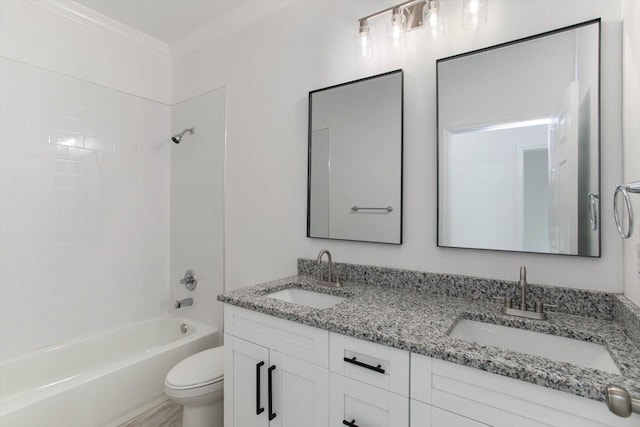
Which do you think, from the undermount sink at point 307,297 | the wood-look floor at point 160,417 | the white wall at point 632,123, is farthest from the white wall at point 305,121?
the wood-look floor at point 160,417

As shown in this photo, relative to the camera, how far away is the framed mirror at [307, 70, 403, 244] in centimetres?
162

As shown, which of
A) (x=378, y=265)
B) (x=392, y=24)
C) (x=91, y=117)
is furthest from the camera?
(x=91, y=117)

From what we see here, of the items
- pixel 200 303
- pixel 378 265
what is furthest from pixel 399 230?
pixel 200 303

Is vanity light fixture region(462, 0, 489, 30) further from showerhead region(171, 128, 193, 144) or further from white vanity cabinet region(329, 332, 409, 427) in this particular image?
showerhead region(171, 128, 193, 144)

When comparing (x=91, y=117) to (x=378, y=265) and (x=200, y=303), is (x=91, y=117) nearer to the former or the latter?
(x=200, y=303)

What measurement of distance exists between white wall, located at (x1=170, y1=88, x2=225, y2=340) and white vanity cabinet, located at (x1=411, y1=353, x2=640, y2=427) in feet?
5.85

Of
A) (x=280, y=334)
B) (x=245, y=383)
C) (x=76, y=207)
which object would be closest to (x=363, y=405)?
(x=280, y=334)

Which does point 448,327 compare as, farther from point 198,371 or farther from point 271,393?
point 198,371

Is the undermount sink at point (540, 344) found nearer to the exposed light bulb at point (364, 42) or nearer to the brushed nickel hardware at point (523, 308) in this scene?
the brushed nickel hardware at point (523, 308)

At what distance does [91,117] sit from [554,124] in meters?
2.83

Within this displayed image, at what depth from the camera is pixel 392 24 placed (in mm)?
1562

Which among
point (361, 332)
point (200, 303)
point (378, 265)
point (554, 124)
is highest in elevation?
point (554, 124)

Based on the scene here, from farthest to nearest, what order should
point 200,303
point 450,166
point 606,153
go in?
point 200,303 < point 450,166 < point 606,153

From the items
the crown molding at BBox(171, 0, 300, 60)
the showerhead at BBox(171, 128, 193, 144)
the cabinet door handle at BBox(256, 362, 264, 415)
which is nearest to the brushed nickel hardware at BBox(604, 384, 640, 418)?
the cabinet door handle at BBox(256, 362, 264, 415)
